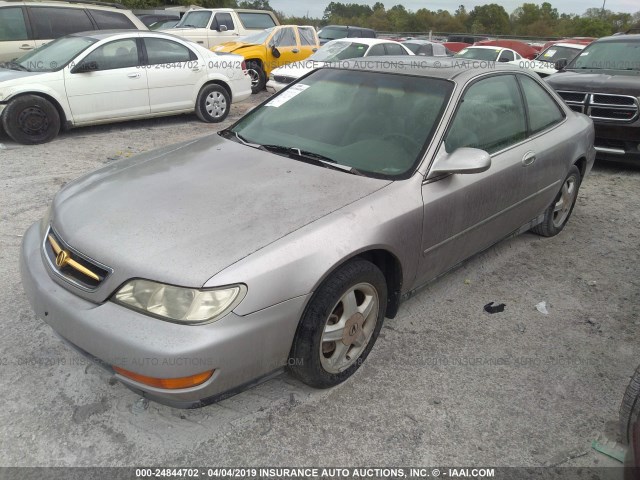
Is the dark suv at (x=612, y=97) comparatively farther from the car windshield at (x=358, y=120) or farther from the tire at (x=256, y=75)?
the tire at (x=256, y=75)

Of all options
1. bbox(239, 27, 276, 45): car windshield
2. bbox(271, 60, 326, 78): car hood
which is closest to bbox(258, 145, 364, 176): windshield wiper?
bbox(271, 60, 326, 78): car hood

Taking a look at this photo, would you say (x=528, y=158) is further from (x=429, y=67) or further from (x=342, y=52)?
(x=342, y=52)

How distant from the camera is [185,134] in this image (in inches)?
314

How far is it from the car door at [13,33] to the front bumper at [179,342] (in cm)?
885

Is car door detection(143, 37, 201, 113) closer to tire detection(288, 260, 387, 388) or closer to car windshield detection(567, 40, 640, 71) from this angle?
car windshield detection(567, 40, 640, 71)

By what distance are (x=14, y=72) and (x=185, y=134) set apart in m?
2.38

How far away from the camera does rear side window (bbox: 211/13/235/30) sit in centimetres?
1418

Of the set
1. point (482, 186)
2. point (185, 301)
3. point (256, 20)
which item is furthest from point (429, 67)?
point (256, 20)

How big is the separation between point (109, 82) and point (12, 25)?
11.4 feet

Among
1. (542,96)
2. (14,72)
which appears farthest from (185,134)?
(542,96)

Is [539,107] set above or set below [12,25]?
below

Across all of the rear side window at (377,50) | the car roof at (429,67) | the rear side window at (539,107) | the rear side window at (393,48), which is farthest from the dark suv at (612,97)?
the rear side window at (393,48)

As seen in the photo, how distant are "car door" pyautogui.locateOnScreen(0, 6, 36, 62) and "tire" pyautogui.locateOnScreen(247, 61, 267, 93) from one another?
14.3ft

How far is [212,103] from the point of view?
8.70 metres
